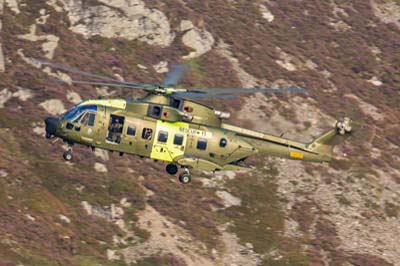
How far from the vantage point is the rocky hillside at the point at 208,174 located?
45.1 m

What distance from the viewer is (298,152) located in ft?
124

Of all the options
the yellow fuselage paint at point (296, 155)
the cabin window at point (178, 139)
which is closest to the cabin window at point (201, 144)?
the cabin window at point (178, 139)

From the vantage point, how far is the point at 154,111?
3509 cm

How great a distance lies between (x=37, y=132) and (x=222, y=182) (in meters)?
11.5

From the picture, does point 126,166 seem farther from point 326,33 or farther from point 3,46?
point 326,33

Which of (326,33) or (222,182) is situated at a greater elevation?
(326,33)

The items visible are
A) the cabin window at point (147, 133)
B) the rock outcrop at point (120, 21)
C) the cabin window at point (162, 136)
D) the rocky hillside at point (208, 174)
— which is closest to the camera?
the cabin window at point (147, 133)

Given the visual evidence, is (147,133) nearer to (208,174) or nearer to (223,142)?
(223,142)

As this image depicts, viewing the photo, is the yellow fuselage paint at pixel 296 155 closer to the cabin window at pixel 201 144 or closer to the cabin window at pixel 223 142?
the cabin window at pixel 223 142

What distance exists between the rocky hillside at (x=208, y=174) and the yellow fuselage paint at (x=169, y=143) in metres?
6.12

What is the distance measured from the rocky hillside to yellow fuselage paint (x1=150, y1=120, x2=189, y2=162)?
241 inches

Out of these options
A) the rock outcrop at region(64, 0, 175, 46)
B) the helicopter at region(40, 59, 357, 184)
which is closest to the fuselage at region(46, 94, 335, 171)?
the helicopter at region(40, 59, 357, 184)

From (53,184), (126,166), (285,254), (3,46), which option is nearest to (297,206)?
→ (285,254)

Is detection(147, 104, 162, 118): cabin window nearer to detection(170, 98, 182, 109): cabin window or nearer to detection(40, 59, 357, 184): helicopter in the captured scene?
detection(40, 59, 357, 184): helicopter
